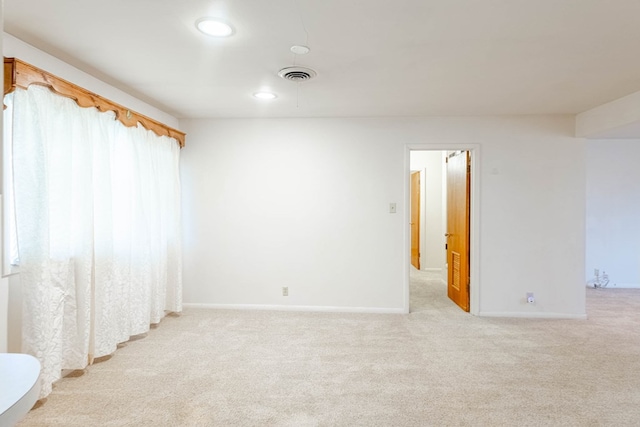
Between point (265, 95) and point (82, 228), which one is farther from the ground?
point (265, 95)

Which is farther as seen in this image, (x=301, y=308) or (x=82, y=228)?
(x=301, y=308)

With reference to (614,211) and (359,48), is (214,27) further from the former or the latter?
(614,211)

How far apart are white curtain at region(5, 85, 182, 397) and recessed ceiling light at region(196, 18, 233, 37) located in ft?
4.06

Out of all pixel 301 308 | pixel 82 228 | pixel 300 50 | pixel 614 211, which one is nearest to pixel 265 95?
pixel 300 50

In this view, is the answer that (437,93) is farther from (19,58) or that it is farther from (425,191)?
(425,191)

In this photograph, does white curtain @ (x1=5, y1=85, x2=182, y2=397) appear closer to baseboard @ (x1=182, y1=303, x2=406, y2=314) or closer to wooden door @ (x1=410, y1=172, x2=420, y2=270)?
baseboard @ (x1=182, y1=303, x2=406, y2=314)

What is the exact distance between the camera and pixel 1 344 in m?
2.18

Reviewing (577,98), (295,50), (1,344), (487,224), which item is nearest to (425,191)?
(487,224)

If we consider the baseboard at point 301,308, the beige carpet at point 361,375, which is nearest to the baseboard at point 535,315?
the beige carpet at point 361,375

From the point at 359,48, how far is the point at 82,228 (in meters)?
2.45

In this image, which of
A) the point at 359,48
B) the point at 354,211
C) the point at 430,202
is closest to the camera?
the point at 359,48

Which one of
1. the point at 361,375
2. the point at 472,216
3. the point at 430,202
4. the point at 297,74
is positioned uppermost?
the point at 297,74

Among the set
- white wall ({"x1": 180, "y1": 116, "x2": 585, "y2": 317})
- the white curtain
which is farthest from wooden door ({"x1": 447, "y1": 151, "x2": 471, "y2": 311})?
the white curtain

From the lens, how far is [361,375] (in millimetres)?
2658
